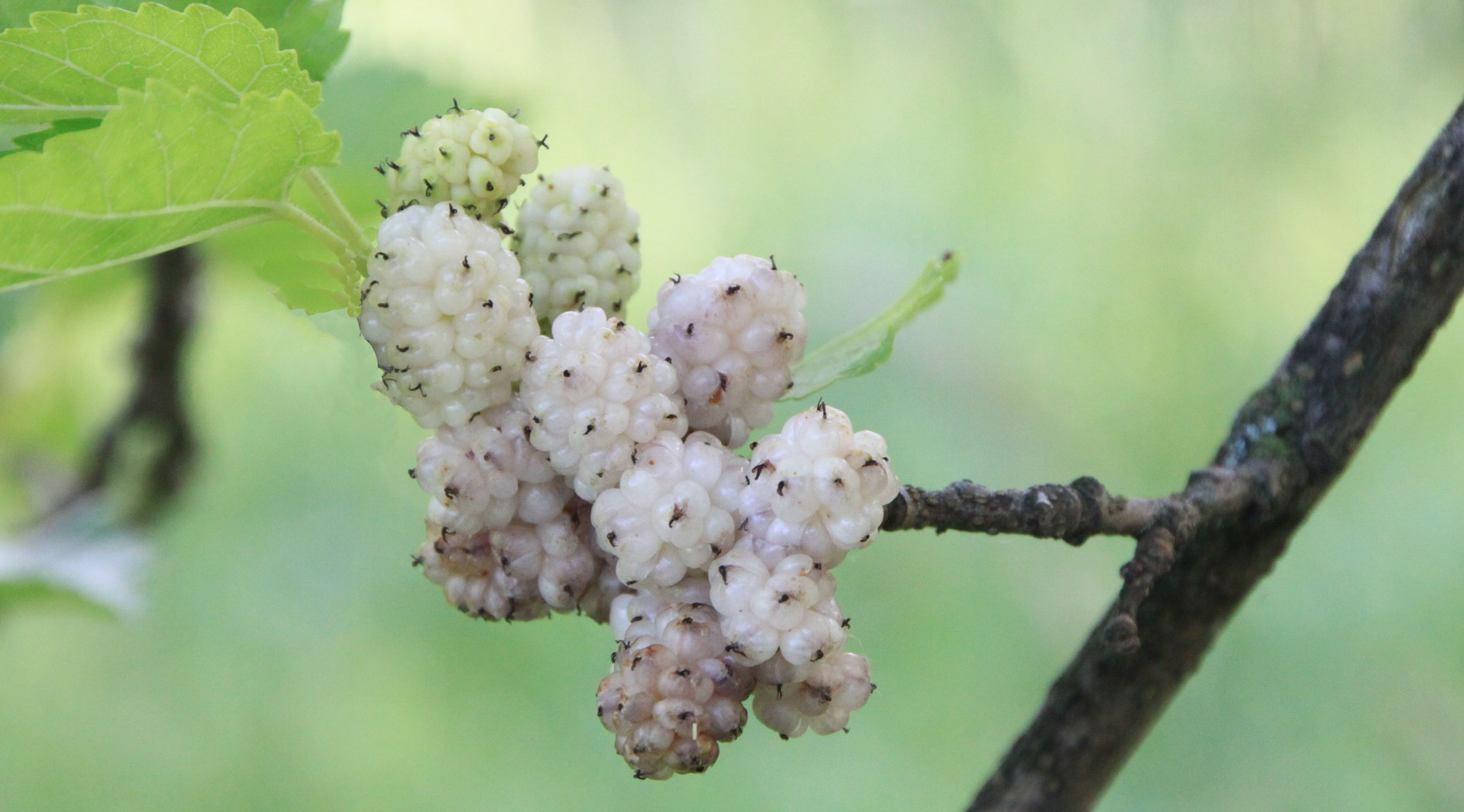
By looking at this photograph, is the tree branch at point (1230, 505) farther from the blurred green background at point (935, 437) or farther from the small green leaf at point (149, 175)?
the blurred green background at point (935, 437)

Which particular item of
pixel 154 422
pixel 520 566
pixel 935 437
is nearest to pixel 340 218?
pixel 520 566

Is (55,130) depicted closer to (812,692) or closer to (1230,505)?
(812,692)

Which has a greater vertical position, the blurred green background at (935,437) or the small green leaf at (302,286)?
the blurred green background at (935,437)

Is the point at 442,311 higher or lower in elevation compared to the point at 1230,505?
lower

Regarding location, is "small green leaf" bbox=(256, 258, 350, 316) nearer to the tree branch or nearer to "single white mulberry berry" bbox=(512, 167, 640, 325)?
"single white mulberry berry" bbox=(512, 167, 640, 325)

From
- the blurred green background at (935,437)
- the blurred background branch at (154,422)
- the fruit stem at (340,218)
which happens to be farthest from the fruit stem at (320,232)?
the blurred green background at (935,437)
